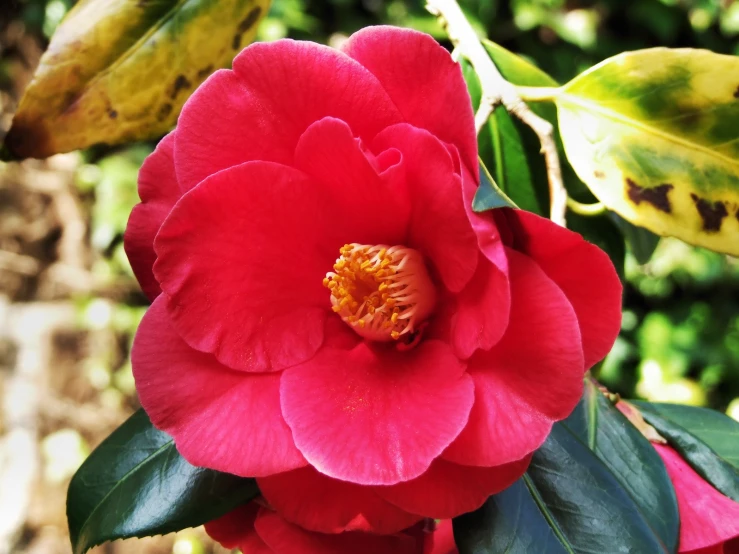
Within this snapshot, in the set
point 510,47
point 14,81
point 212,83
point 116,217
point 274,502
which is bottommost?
point 116,217

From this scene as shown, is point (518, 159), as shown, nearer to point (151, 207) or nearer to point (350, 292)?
point (350, 292)

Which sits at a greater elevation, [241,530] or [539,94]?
[539,94]

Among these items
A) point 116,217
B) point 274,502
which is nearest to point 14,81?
point 116,217

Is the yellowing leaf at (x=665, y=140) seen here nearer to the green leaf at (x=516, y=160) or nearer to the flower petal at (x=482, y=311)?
the green leaf at (x=516, y=160)

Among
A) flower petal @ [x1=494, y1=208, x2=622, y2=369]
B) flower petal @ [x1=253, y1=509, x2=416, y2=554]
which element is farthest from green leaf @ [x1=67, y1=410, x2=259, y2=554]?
flower petal @ [x1=494, y1=208, x2=622, y2=369]

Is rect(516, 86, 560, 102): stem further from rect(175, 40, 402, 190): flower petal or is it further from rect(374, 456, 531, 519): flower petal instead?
rect(374, 456, 531, 519): flower petal

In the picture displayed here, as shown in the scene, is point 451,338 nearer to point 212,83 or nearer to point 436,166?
point 436,166

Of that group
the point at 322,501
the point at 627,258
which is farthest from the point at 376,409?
the point at 627,258
